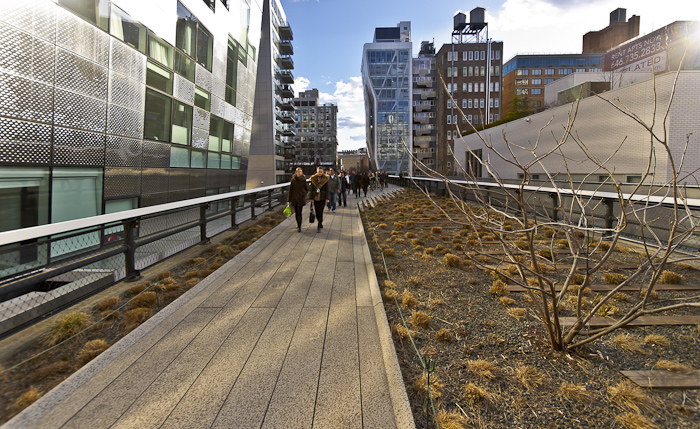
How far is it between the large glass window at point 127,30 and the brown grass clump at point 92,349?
949 cm

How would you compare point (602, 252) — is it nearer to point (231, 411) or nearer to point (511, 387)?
point (511, 387)

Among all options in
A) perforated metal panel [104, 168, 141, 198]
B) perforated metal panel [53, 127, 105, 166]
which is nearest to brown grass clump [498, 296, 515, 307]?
perforated metal panel [53, 127, 105, 166]

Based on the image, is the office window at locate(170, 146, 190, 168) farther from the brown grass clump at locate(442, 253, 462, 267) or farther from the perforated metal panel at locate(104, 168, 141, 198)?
the brown grass clump at locate(442, 253, 462, 267)

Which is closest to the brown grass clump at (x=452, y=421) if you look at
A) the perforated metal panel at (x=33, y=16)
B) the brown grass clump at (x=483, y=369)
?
the brown grass clump at (x=483, y=369)

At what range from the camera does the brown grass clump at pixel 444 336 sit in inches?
144

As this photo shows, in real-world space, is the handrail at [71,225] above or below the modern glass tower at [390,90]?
below

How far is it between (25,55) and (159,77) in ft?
17.5

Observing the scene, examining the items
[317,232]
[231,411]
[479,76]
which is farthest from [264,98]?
[479,76]

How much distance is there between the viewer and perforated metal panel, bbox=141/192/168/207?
12.0 m

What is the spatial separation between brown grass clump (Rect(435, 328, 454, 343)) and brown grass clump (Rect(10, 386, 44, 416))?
3.35m

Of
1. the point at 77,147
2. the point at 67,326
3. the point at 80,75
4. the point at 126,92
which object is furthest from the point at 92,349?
the point at 126,92

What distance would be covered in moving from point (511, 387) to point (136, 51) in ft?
41.7

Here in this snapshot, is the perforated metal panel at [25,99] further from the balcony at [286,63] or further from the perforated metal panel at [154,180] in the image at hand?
the balcony at [286,63]

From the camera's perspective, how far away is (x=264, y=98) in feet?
137
